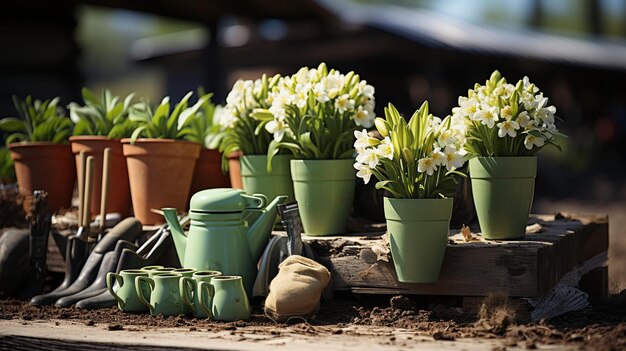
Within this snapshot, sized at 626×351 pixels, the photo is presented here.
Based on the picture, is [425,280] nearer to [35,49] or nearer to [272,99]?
[272,99]

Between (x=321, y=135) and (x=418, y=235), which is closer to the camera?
(x=418, y=235)

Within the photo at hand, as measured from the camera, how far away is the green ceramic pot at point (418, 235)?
108 inches

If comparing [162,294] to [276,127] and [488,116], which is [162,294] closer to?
[276,127]

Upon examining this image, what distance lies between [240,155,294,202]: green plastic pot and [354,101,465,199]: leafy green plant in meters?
0.57

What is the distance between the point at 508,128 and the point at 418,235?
1.48 feet

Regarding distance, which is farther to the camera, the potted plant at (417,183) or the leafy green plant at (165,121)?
the leafy green plant at (165,121)

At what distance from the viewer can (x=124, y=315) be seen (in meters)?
2.94

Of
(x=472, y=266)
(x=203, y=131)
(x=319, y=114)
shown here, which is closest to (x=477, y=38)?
(x=203, y=131)

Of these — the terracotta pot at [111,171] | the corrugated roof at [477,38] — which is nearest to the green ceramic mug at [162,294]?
the terracotta pot at [111,171]

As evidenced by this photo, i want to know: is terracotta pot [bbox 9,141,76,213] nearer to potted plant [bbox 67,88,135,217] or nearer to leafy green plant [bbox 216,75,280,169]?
potted plant [bbox 67,88,135,217]

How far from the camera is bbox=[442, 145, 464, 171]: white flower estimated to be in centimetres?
276

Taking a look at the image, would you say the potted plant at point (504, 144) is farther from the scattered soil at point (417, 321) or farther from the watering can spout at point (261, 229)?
the watering can spout at point (261, 229)

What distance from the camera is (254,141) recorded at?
3.35m

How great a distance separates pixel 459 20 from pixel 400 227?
1231cm
